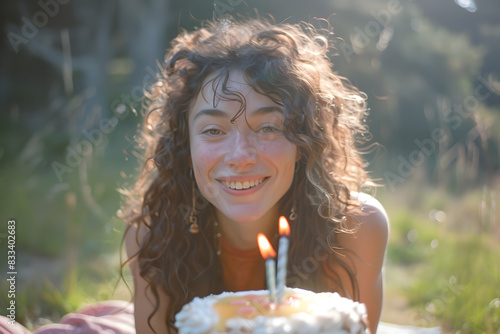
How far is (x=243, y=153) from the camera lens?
211 centimetres

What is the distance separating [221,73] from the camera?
227 cm

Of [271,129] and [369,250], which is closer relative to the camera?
[271,129]

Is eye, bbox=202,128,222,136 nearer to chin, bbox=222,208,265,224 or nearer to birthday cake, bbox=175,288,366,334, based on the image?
chin, bbox=222,208,265,224

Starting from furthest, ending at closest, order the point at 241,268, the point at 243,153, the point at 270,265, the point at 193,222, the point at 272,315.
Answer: the point at 241,268, the point at 193,222, the point at 243,153, the point at 272,315, the point at 270,265

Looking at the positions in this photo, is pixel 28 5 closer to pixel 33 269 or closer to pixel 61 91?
pixel 61 91

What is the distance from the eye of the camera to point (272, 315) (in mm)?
1412

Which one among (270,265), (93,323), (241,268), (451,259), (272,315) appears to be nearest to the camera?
(270,265)

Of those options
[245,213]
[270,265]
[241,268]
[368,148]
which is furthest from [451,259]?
[270,265]

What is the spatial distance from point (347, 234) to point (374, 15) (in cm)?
492

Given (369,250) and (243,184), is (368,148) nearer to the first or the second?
(369,250)

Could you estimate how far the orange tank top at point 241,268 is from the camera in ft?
8.90

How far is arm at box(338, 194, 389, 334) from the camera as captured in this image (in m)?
2.52

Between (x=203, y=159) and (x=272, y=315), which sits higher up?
(x=203, y=159)

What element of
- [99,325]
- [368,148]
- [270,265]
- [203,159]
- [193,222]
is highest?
[368,148]
